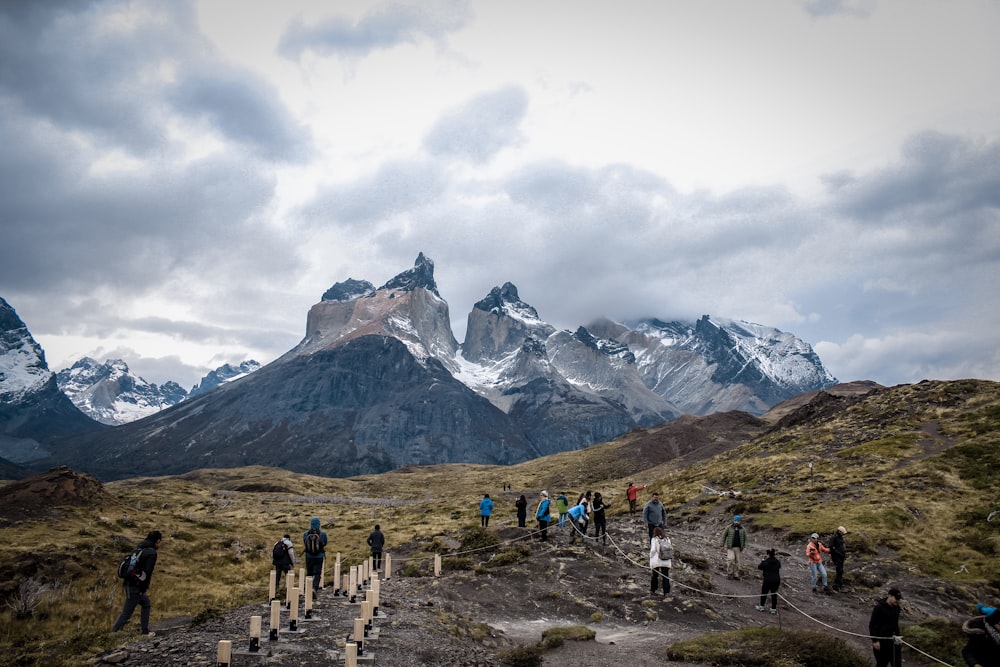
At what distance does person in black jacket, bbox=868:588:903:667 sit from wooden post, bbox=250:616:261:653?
16512 millimetres

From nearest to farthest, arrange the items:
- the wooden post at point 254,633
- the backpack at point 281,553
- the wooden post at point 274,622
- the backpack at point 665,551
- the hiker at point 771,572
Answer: the wooden post at point 254,633 → the wooden post at point 274,622 → the backpack at point 281,553 → the hiker at point 771,572 → the backpack at point 665,551

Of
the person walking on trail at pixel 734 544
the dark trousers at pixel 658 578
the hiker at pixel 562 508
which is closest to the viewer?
the dark trousers at pixel 658 578

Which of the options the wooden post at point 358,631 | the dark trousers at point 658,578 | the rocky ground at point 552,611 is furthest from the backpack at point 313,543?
the dark trousers at point 658,578

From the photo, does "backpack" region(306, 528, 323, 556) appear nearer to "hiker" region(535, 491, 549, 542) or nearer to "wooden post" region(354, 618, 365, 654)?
"wooden post" region(354, 618, 365, 654)

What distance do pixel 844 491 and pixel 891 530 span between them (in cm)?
1006

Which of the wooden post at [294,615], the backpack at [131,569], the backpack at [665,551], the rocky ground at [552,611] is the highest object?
the backpack at [131,569]

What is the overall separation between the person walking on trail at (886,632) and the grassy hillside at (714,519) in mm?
12403

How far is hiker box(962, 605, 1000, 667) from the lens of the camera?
14.1 m

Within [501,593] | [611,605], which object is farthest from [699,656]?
[501,593]

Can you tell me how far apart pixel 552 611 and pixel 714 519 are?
2224 centimetres

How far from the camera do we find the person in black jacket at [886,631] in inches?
661

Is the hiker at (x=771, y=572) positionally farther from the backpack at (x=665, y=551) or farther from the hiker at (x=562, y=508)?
the hiker at (x=562, y=508)

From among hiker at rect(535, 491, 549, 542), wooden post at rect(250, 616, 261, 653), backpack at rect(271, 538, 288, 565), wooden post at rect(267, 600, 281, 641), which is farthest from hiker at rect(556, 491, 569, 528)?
wooden post at rect(250, 616, 261, 653)

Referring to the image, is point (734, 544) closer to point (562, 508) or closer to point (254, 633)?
point (562, 508)
